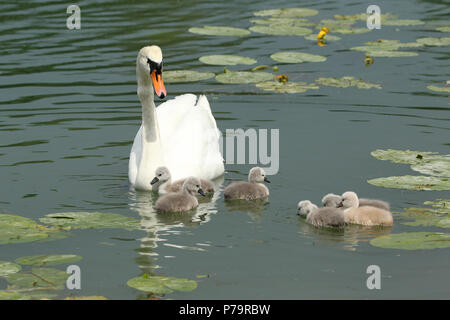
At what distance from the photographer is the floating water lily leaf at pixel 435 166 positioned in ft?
43.5

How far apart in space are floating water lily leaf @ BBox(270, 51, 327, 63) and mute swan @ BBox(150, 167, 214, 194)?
6.73 m

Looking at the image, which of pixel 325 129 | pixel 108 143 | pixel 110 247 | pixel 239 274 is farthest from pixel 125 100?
pixel 239 274

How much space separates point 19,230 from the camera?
36.7 feet

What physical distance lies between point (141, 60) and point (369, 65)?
7.66 meters

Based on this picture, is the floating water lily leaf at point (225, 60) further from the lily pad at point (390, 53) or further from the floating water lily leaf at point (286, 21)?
the floating water lily leaf at point (286, 21)

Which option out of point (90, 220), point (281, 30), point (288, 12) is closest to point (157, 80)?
point (90, 220)

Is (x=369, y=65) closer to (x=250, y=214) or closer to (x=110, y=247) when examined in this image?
(x=250, y=214)

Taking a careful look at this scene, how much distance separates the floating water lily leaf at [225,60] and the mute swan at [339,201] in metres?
7.72

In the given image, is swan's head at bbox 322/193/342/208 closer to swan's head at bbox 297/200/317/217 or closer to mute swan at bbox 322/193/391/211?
mute swan at bbox 322/193/391/211

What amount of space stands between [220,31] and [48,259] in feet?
41.2

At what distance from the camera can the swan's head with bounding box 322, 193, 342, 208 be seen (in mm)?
11828

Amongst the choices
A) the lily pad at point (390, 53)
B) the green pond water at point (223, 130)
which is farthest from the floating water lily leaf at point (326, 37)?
the lily pad at point (390, 53)

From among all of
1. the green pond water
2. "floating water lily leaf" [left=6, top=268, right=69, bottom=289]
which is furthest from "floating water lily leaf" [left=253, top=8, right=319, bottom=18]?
"floating water lily leaf" [left=6, top=268, right=69, bottom=289]

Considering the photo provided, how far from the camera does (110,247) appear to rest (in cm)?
1098
